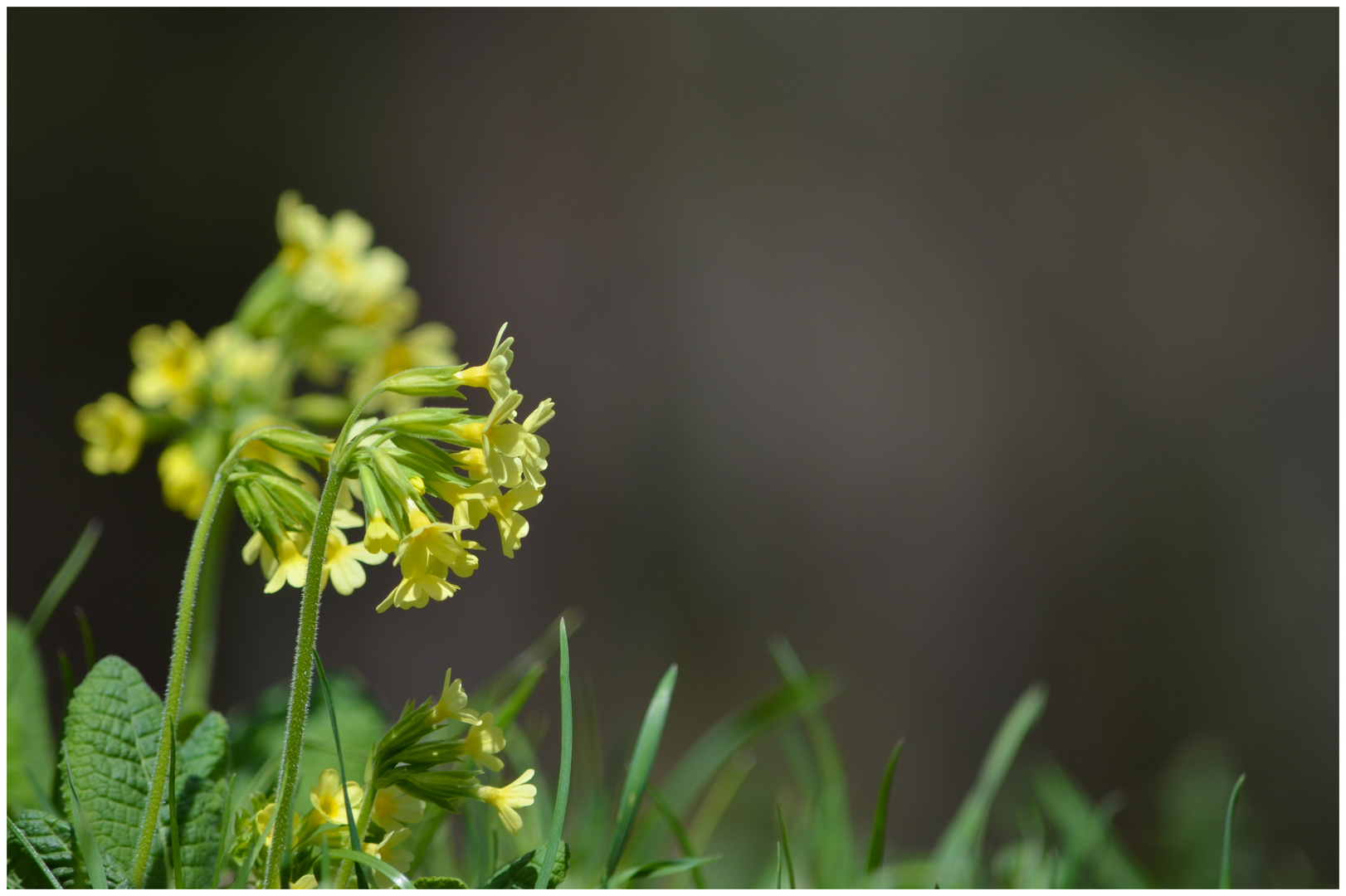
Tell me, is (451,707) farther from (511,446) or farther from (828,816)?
(828,816)

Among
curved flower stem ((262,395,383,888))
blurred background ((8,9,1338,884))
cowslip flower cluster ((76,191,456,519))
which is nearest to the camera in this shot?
curved flower stem ((262,395,383,888))

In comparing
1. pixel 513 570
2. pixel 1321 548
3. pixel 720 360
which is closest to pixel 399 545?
pixel 513 570

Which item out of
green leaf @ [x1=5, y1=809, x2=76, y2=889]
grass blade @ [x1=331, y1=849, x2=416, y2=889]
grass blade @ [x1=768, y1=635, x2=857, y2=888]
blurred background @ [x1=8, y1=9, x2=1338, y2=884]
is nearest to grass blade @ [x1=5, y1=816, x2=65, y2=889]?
green leaf @ [x1=5, y1=809, x2=76, y2=889]

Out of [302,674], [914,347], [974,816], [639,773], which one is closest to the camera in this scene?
[302,674]

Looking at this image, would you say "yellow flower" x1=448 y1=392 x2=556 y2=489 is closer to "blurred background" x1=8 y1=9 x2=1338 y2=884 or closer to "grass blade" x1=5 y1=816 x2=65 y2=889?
"grass blade" x1=5 y1=816 x2=65 y2=889

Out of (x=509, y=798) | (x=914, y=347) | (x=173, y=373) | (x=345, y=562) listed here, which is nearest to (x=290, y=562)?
(x=345, y=562)

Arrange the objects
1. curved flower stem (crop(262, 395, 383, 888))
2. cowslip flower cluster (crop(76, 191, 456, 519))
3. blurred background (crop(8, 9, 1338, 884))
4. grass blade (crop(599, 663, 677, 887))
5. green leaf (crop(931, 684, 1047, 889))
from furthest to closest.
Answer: blurred background (crop(8, 9, 1338, 884)) → cowslip flower cluster (crop(76, 191, 456, 519)) → green leaf (crop(931, 684, 1047, 889)) → grass blade (crop(599, 663, 677, 887)) → curved flower stem (crop(262, 395, 383, 888))
